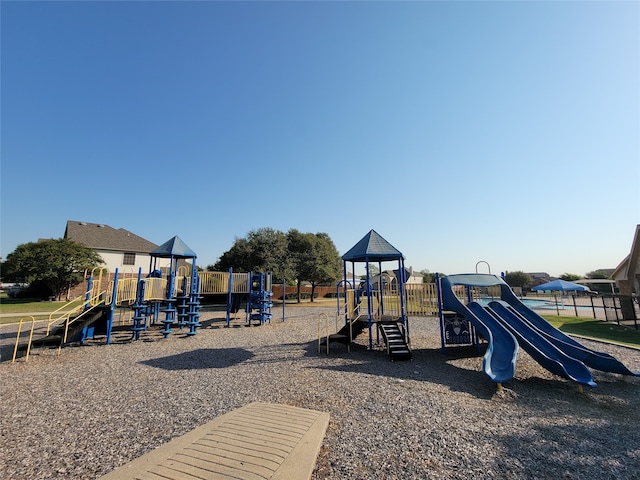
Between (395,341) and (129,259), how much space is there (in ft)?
135

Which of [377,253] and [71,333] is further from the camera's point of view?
[377,253]

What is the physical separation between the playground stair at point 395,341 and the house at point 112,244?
117 ft

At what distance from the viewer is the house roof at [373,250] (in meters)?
11.5

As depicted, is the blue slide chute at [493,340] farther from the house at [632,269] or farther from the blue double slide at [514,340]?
the house at [632,269]

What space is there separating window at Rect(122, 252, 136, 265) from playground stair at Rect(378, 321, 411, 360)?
39.9m

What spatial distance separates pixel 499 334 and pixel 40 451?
10258mm

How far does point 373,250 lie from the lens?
11.5 metres

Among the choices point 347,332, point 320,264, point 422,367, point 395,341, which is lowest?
point 422,367

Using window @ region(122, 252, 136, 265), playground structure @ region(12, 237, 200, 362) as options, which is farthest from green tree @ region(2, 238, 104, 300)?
playground structure @ region(12, 237, 200, 362)

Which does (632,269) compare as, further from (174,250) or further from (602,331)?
(174,250)

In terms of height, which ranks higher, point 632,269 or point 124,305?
point 632,269

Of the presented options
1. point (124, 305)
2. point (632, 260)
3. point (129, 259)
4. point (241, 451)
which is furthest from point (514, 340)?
point (129, 259)

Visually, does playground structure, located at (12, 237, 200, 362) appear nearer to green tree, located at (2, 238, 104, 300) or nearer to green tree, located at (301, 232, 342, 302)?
green tree, located at (2, 238, 104, 300)

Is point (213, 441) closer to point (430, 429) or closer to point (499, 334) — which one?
point (430, 429)
